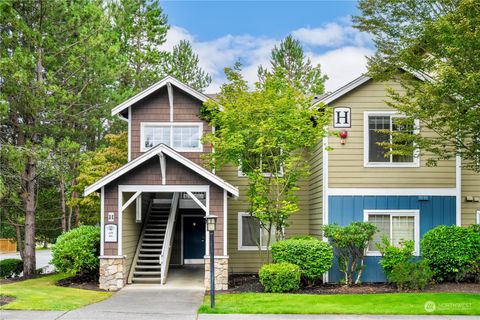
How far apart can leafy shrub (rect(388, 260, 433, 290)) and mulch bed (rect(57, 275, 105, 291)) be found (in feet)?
27.5

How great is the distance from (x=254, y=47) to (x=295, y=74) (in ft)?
21.3

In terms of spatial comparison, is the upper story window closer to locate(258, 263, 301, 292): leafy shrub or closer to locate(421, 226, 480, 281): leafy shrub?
locate(258, 263, 301, 292): leafy shrub

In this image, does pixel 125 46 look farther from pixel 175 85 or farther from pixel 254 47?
pixel 175 85

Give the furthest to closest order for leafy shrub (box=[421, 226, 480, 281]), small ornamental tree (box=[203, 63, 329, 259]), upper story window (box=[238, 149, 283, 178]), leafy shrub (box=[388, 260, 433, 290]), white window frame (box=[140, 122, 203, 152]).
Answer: white window frame (box=[140, 122, 203, 152]) → upper story window (box=[238, 149, 283, 178]) → small ornamental tree (box=[203, 63, 329, 259]) → leafy shrub (box=[421, 226, 480, 281]) → leafy shrub (box=[388, 260, 433, 290])

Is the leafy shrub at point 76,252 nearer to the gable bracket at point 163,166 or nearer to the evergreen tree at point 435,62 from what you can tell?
the gable bracket at point 163,166

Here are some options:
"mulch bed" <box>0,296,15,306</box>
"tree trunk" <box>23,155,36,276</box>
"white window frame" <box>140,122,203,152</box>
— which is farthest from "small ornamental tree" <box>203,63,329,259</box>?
"tree trunk" <box>23,155,36,276</box>

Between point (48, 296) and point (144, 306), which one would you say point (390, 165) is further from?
point (48, 296)

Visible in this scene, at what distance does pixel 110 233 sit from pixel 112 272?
1132 mm

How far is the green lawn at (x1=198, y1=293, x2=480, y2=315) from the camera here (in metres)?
11.7

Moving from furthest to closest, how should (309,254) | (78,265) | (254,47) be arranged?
(254,47) < (78,265) < (309,254)

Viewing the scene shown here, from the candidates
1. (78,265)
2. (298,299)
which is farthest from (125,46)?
(298,299)

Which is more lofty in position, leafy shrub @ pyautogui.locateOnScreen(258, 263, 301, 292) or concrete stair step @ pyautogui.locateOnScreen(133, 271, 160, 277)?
leafy shrub @ pyautogui.locateOnScreen(258, 263, 301, 292)

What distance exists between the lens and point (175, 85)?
61.5 ft

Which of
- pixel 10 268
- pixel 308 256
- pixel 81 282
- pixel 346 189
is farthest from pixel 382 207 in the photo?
Result: pixel 10 268
